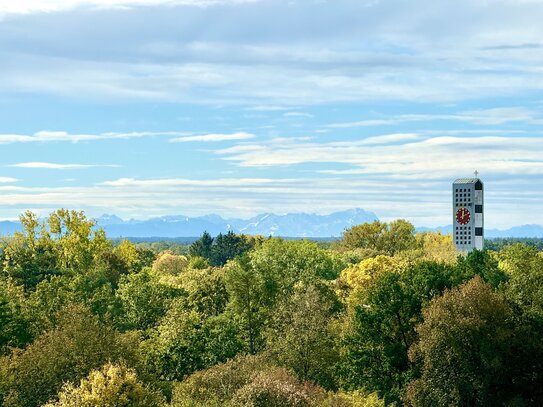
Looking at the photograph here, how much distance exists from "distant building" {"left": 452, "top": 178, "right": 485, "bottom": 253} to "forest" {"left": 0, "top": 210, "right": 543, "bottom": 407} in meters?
27.9

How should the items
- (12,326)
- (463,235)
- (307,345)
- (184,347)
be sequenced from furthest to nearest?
(463,235) < (12,326) < (184,347) < (307,345)

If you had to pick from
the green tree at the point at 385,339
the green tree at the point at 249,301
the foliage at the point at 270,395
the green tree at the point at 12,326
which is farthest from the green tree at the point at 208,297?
the foliage at the point at 270,395

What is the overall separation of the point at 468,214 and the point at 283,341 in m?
54.1

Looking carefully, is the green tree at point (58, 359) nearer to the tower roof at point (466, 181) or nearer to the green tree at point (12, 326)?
the green tree at point (12, 326)

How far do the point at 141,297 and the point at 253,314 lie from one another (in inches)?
514

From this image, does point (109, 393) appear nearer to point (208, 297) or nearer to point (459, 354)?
point (459, 354)

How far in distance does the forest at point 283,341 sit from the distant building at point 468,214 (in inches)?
1100

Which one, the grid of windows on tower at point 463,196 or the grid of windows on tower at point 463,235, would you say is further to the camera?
the grid of windows on tower at point 463,235

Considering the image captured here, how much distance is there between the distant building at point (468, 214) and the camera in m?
125

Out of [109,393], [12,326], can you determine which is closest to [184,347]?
[12,326]

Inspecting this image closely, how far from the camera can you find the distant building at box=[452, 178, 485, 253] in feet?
409

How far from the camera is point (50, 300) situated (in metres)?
92.1

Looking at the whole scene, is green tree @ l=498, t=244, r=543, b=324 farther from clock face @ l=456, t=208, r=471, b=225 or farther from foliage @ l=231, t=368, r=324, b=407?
clock face @ l=456, t=208, r=471, b=225

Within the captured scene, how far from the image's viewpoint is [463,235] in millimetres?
125750
